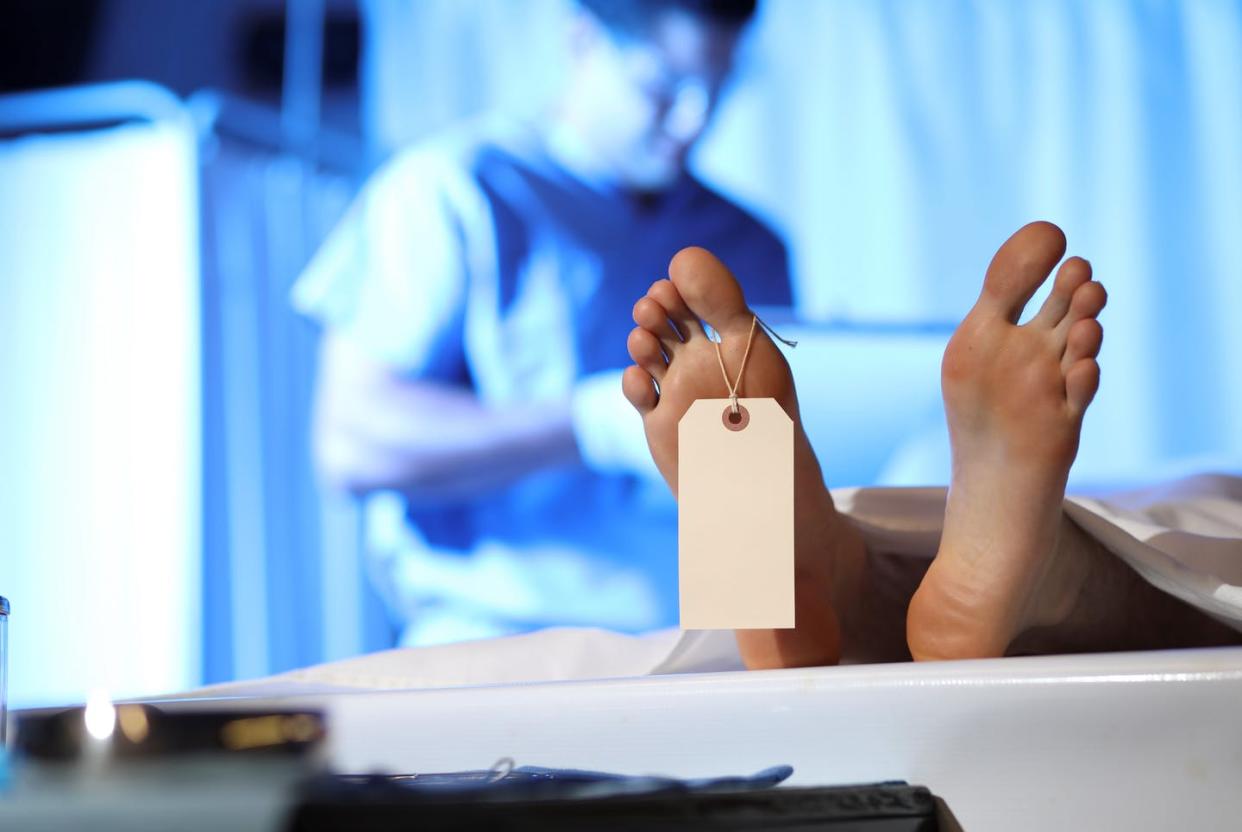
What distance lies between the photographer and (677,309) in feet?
1.80

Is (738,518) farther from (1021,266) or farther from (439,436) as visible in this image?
(439,436)

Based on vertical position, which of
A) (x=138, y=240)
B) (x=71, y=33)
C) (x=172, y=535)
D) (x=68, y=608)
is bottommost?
(x=68, y=608)

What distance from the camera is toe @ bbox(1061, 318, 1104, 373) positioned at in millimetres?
495

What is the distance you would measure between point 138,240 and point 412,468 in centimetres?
62

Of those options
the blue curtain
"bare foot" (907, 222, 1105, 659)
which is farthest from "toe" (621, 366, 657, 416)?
the blue curtain

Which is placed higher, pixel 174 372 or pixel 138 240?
pixel 138 240

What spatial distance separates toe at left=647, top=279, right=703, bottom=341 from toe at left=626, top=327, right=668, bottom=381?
0.01 m

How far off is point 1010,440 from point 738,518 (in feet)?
0.42

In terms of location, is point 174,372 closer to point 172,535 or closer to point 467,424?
point 172,535

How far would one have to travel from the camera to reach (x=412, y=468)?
1792mm

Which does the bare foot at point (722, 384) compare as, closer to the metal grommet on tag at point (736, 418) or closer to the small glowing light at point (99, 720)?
the metal grommet on tag at point (736, 418)

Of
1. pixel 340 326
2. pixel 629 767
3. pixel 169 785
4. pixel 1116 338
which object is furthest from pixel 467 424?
pixel 169 785

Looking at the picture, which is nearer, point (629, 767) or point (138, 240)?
point (629, 767)

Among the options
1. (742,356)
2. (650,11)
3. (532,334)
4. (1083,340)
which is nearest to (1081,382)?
(1083,340)
